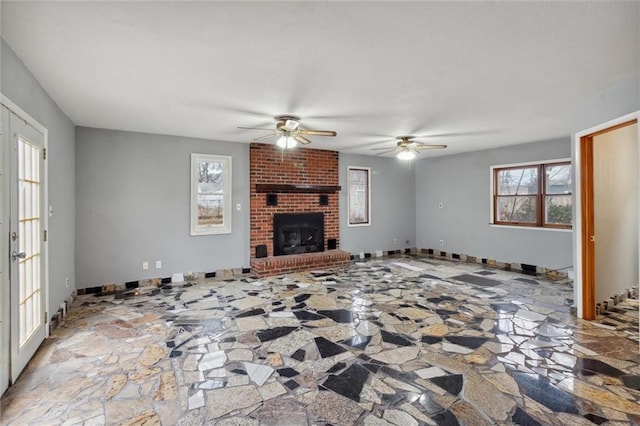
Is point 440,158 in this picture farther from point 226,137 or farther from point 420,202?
point 226,137

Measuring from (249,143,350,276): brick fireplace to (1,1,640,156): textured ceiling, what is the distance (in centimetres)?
201

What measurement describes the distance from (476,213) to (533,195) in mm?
1163

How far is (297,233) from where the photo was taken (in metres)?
6.57

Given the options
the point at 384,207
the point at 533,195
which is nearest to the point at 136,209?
the point at 384,207

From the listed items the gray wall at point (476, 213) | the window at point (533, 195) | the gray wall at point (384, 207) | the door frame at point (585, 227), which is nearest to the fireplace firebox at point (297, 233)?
the gray wall at point (384, 207)

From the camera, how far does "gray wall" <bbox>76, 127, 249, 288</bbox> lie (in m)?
4.73

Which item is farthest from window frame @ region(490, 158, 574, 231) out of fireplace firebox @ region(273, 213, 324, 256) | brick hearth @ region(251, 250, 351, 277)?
fireplace firebox @ region(273, 213, 324, 256)

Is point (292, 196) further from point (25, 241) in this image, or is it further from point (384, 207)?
point (25, 241)

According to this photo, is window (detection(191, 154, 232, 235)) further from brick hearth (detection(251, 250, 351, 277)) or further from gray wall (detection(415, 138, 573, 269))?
gray wall (detection(415, 138, 573, 269))

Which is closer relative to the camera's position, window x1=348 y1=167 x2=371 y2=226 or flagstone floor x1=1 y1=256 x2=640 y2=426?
flagstone floor x1=1 y1=256 x2=640 y2=426

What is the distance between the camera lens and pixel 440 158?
7617mm

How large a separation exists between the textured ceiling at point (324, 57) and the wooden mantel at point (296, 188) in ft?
6.51

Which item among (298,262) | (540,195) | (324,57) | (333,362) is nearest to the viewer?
(324,57)

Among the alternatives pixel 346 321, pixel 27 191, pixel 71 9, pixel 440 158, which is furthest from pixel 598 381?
pixel 440 158
